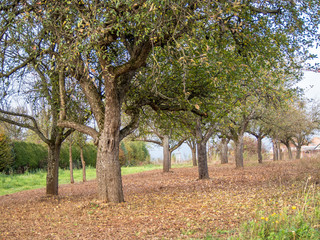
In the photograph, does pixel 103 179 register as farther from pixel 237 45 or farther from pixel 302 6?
pixel 302 6

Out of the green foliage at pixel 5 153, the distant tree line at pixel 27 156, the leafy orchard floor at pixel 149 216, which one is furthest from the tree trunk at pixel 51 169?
the green foliage at pixel 5 153

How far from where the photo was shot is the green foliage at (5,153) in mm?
21028

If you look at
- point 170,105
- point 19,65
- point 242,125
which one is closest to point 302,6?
point 170,105

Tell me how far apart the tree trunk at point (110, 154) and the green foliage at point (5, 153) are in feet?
48.6

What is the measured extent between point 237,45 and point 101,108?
14.7ft

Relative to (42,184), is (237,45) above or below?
above

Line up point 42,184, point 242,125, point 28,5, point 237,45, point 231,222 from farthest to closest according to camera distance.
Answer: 1. point 242,125
2. point 42,184
3. point 237,45
4. point 28,5
5. point 231,222

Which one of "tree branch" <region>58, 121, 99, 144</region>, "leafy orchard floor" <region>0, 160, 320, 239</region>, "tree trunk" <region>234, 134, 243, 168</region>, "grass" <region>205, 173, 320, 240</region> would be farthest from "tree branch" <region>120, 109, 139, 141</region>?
"tree trunk" <region>234, 134, 243, 168</region>

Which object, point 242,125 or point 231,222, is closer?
point 231,222

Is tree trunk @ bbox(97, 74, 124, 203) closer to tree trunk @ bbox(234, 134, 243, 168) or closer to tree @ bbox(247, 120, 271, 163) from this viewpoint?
tree trunk @ bbox(234, 134, 243, 168)

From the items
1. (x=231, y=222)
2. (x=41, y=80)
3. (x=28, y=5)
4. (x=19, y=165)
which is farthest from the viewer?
(x=19, y=165)

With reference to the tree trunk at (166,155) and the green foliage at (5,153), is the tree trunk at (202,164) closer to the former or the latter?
the tree trunk at (166,155)

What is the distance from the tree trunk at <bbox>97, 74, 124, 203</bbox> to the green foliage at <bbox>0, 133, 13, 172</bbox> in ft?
48.6

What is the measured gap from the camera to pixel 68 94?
10.9m
